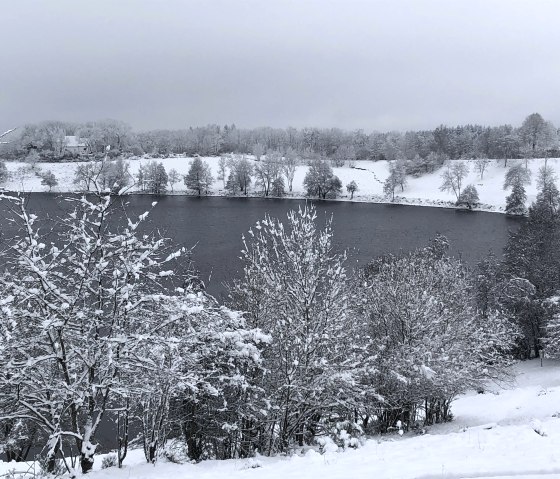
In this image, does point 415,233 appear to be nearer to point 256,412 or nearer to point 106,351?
point 256,412

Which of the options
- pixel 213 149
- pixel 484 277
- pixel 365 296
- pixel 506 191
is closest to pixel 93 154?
pixel 365 296

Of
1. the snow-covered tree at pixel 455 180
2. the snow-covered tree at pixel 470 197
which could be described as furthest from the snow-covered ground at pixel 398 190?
the snow-covered tree at pixel 470 197

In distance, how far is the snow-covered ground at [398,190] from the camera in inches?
4437

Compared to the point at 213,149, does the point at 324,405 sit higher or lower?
lower

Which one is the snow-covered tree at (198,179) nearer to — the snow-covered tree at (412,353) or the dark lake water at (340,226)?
the dark lake water at (340,226)

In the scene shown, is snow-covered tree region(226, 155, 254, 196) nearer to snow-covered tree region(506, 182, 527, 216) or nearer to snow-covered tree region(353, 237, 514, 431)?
snow-covered tree region(506, 182, 527, 216)

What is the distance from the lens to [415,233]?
72.7 meters

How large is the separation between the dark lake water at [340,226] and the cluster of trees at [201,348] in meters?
23.8

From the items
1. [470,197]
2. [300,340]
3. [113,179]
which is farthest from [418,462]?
[470,197]

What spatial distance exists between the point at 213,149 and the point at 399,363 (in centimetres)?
18697

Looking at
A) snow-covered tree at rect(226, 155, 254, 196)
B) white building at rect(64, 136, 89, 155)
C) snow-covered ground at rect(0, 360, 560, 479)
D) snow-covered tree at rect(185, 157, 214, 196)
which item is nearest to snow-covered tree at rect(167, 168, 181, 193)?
snow-covered tree at rect(185, 157, 214, 196)

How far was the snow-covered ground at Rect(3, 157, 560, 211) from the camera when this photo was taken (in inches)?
4437

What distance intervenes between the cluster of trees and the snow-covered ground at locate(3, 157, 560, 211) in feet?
310

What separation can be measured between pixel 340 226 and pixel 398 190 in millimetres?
55029
